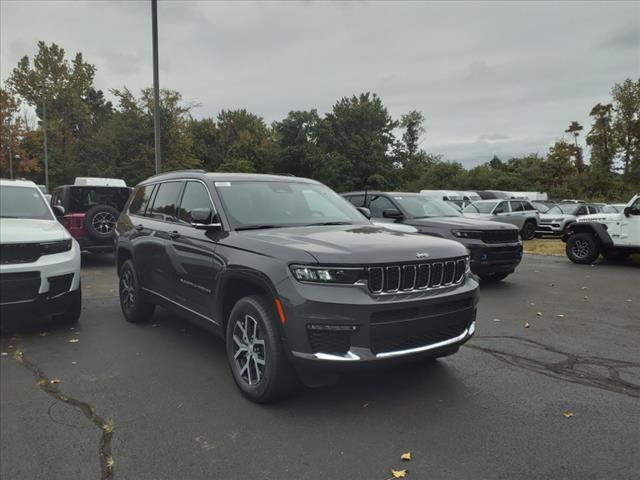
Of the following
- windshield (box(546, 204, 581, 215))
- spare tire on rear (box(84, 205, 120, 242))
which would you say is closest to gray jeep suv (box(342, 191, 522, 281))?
→ spare tire on rear (box(84, 205, 120, 242))

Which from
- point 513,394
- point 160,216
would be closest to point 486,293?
point 513,394

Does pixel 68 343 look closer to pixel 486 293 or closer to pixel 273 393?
pixel 273 393

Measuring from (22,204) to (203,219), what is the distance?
404 centimetres

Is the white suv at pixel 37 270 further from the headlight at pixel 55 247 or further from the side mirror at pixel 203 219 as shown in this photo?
the side mirror at pixel 203 219

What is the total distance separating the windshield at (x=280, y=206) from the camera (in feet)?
14.5

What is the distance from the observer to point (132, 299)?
241 inches

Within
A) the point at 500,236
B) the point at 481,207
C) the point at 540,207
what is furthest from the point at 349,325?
the point at 540,207

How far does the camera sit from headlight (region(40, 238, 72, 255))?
554 cm

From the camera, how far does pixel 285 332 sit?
3.39 m

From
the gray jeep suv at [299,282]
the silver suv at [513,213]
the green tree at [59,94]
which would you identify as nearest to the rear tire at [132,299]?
the gray jeep suv at [299,282]

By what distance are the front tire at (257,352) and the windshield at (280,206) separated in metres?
0.83

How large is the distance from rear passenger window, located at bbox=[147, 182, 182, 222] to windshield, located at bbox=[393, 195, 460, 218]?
5.27 m

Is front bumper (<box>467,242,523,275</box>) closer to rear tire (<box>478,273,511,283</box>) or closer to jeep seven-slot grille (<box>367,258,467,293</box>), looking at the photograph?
rear tire (<box>478,273,511,283</box>)

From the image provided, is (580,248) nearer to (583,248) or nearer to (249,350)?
(583,248)
